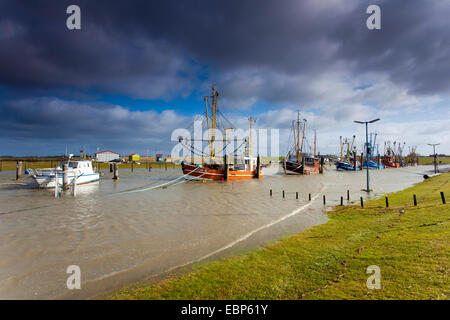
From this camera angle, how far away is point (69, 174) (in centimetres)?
3195

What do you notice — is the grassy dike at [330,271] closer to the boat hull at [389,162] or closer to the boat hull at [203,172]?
the boat hull at [203,172]

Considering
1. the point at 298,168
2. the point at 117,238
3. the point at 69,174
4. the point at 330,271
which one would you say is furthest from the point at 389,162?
the point at 117,238

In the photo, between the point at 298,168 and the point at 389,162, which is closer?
the point at 298,168

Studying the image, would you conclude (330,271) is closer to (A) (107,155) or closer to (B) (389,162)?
(B) (389,162)

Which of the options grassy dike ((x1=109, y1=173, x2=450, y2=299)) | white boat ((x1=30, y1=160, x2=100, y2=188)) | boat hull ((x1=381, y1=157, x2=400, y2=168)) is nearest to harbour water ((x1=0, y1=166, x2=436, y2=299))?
grassy dike ((x1=109, y1=173, x2=450, y2=299))

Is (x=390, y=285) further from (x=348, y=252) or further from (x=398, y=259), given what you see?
(x=348, y=252)

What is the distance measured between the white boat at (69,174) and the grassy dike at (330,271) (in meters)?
24.2

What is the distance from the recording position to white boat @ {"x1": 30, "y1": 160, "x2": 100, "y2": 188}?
30.7 meters

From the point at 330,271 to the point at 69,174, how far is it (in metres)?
35.2

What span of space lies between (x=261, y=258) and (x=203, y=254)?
247 cm

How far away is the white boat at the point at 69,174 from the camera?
30734 mm

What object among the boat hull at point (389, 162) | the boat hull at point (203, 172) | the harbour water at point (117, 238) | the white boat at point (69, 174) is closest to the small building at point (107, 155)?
the boat hull at point (203, 172)

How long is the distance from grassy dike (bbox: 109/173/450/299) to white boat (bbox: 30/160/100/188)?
2421 centimetres
